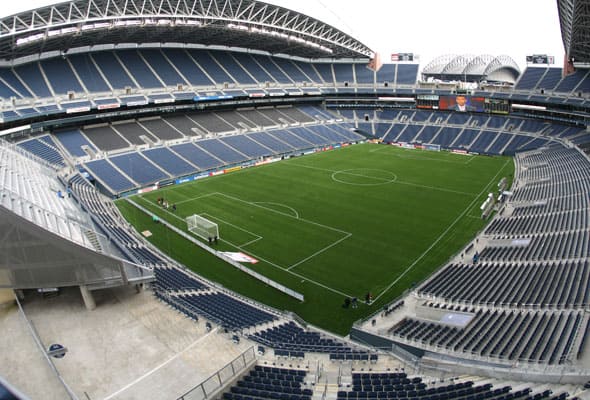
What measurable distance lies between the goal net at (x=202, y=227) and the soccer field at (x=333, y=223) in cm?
71

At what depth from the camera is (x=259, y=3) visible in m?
55.8

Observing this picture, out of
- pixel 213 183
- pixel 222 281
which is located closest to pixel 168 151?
pixel 213 183

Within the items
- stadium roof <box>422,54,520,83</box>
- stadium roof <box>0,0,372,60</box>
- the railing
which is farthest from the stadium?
stadium roof <box>422,54,520,83</box>

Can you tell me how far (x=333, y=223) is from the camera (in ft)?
110

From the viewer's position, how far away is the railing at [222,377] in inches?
414

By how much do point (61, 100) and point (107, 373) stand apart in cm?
4907

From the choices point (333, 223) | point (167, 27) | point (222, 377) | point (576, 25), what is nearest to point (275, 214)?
point (333, 223)

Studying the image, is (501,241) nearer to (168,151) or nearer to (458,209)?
(458,209)

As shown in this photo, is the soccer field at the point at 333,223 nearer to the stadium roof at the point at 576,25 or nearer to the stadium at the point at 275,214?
the stadium at the point at 275,214

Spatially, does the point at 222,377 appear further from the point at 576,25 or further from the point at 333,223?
the point at 576,25

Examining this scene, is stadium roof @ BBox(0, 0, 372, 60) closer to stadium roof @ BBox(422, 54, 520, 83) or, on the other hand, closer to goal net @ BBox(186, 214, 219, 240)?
goal net @ BBox(186, 214, 219, 240)

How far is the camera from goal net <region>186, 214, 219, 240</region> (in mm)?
31219

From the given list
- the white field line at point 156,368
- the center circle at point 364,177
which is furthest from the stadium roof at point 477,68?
the white field line at point 156,368

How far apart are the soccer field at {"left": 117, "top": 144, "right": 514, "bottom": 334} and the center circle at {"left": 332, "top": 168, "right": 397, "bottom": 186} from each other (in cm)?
→ 12
